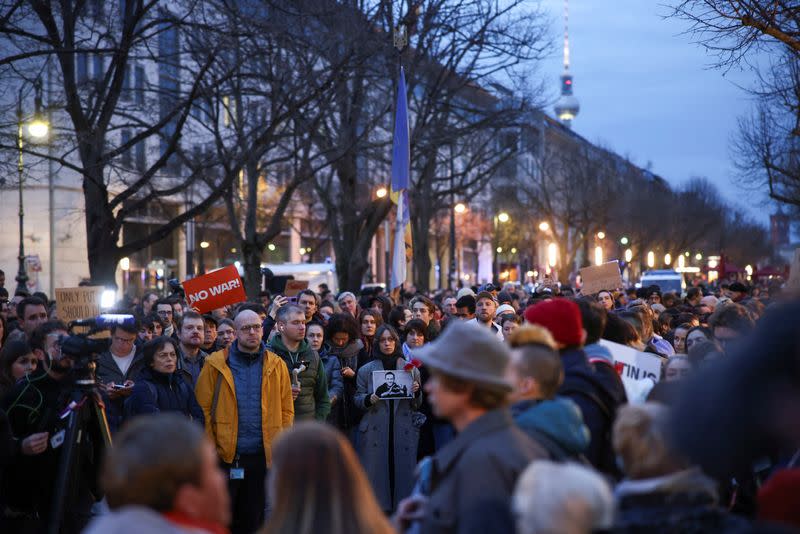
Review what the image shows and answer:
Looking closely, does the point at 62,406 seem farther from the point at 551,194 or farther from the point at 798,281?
the point at 551,194

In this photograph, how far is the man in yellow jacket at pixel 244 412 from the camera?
28.9 ft

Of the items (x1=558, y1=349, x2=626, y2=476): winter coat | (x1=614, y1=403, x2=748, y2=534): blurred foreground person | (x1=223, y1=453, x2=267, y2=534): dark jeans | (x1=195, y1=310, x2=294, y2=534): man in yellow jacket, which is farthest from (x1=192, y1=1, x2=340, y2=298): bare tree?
(x1=614, y1=403, x2=748, y2=534): blurred foreground person

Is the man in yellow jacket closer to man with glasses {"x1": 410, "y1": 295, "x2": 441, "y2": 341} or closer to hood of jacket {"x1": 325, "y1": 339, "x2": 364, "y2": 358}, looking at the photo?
hood of jacket {"x1": 325, "y1": 339, "x2": 364, "y2": 358}

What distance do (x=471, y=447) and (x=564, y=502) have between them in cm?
70

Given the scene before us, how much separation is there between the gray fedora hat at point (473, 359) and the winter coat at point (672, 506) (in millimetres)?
612

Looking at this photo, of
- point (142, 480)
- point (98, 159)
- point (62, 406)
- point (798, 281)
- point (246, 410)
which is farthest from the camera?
point (98, 159)

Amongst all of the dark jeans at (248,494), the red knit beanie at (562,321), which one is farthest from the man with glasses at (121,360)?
the red knit beanie at (562,321)

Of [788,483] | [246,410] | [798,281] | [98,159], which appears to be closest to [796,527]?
[788,483]

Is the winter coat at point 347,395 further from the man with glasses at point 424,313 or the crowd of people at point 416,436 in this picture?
the man with glasses at point 424,313

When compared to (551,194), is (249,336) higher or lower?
lower

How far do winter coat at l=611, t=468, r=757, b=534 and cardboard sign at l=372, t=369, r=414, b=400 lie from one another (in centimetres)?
676

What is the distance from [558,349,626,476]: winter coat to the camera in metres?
5.19

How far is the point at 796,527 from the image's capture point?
3.16 meters

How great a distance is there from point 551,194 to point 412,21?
36.4 meters
